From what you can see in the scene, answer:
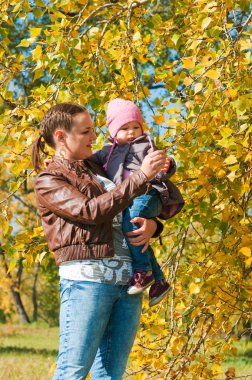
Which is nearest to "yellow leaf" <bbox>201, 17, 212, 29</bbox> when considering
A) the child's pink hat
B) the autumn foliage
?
the autumn foliage

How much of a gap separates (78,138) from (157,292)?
2.36 ft

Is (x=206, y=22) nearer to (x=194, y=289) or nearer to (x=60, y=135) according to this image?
(x=60, y=135)

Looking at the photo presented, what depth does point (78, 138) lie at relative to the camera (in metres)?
2.79

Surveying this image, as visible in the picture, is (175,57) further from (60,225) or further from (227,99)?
(60,225)

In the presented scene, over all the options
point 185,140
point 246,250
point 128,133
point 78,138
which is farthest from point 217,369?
point 78,138

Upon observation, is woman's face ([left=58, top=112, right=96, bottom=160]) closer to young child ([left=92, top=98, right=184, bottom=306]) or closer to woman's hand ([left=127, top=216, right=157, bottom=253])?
young child ([left=92, top=98, right=184, bottom=306])

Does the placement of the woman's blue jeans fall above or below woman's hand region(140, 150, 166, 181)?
below

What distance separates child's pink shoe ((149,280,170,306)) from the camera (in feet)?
9.93

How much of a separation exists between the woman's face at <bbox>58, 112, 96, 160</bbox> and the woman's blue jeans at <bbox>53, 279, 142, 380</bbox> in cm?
48

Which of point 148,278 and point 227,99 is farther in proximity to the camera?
point 227,99

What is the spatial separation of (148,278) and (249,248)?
1017 mm

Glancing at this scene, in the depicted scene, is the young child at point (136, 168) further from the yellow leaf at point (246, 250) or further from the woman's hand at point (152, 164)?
the yellow leaf at point (246, 250)

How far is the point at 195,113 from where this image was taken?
12.3 ft

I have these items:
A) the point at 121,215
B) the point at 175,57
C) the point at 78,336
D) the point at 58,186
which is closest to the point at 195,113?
the point at 121,215
